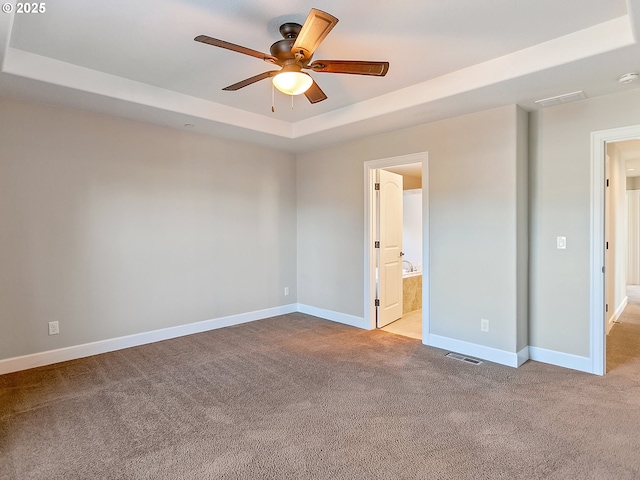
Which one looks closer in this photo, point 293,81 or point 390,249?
point 293,81

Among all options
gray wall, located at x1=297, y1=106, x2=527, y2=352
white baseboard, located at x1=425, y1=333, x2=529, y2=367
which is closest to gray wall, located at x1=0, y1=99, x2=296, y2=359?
gray wall, located at x1=297, y1=106, x2=527, y2=352

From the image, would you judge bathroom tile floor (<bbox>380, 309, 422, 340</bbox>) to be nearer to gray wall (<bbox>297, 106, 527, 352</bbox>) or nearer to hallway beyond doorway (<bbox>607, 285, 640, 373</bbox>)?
gray wall (<bbox>297, 106, 527, 352</bbox>)

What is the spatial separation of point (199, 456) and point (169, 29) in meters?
2.70

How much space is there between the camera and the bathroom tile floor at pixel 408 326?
177 inches

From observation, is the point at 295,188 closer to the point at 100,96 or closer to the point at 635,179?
the point at 100,96

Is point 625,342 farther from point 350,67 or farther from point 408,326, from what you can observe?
point 350,67

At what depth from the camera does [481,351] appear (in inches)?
143

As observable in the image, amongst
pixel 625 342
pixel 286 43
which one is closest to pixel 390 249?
pixel 625 342

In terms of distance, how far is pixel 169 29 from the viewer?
2463mm

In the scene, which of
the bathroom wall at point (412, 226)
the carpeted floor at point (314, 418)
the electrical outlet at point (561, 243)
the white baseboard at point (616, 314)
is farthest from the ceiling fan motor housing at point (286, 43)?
the white baseboard at point (616, 314)

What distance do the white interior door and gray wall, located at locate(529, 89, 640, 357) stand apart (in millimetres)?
1722

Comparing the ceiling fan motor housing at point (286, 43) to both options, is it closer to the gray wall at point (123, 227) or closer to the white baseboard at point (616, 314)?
the gray wall at point (123, 227)

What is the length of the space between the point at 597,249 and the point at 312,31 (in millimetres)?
2994

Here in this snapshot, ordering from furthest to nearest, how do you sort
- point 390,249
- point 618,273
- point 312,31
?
point 618,273, point 390,249, point 312,31
